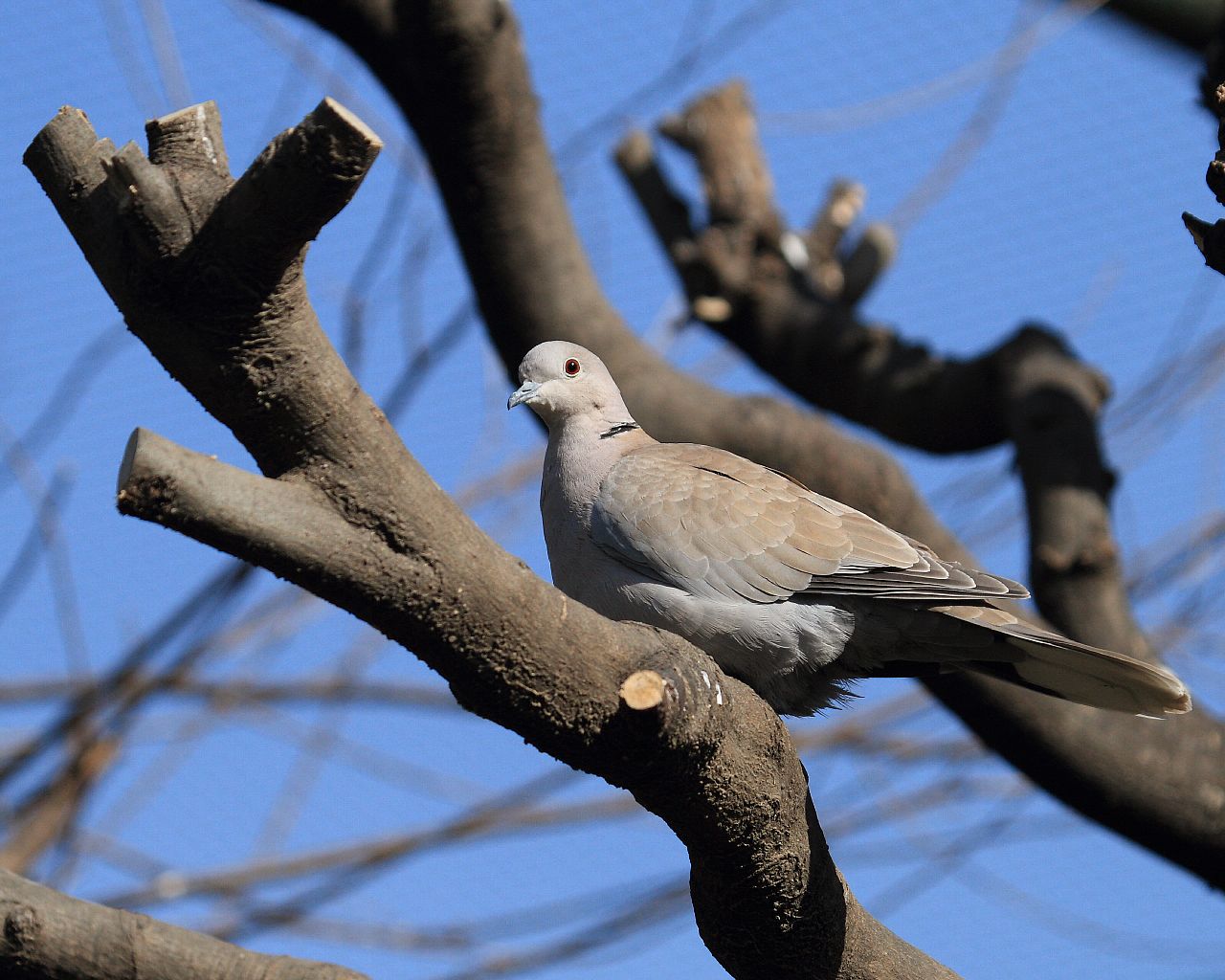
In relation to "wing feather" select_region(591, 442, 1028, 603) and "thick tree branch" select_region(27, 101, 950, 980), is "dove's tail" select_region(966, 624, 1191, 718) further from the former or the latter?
"thick tree branch" select_region(27, 101, 950, 980)

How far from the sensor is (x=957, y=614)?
2.81 m

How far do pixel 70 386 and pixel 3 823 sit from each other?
3.86 feet

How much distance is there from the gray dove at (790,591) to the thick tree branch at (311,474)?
2.43 feet

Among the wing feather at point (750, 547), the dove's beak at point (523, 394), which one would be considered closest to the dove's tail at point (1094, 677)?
the wing feather at point (750, 547)

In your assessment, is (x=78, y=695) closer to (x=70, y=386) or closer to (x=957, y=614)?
(x=70, y=386)

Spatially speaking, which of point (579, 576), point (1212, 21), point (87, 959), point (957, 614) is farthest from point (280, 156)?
point (1212, 21)

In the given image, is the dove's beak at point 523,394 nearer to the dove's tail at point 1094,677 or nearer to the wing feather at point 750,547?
the wing feather at point 750,547

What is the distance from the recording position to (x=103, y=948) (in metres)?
1.88

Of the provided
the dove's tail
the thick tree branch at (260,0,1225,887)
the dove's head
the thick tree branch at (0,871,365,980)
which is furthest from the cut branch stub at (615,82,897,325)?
the thick tree branch at (0,871,365,980)

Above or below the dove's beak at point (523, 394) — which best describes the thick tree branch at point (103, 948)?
below

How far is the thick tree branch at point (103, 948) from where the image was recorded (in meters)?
1.85

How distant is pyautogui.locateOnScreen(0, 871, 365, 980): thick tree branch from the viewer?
1848mm

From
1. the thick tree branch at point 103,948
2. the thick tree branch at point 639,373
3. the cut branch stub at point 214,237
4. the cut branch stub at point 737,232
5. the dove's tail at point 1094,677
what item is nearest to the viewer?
the cut branch stub at point 214,237

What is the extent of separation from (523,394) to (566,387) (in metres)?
0.11
